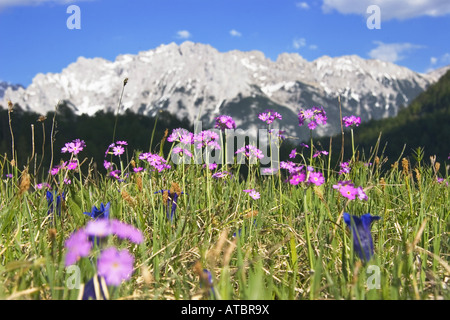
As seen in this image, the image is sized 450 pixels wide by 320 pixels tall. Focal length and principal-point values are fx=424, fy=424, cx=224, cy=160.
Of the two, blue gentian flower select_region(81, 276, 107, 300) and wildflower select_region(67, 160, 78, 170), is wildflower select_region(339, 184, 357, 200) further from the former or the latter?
wildflower select_region(67, 160, 78, 170)

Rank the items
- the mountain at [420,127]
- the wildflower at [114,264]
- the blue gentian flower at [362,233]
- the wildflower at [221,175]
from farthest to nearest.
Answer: the mountain at [420,127]
the wildflower at [221,175]
the blue gentian flower at [362,233]
the wildflower at [114,264]

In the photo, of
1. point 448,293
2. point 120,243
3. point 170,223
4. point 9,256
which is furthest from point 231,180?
point 448,293

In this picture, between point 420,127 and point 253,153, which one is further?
point 420,127

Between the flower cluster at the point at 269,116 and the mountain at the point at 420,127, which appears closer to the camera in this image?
the flower cluster at the point at 269,116

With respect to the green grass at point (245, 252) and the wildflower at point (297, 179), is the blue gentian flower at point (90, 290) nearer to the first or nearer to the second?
the green grass at point (245, 252)

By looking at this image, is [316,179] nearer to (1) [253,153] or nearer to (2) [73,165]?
(1) [253,153]

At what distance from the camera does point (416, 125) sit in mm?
144500

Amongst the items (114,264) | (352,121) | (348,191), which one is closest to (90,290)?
(114,264)

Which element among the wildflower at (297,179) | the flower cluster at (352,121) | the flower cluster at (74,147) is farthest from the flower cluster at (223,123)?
the wildflower at (297,179)

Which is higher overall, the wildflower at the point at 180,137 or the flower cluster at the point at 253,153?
the wildflower at the point at 180,137

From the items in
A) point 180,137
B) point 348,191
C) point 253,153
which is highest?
point 180,137

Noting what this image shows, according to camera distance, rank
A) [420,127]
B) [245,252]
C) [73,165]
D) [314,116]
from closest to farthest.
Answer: [245,252] < [314,116] < [73,165] < [420,127]
